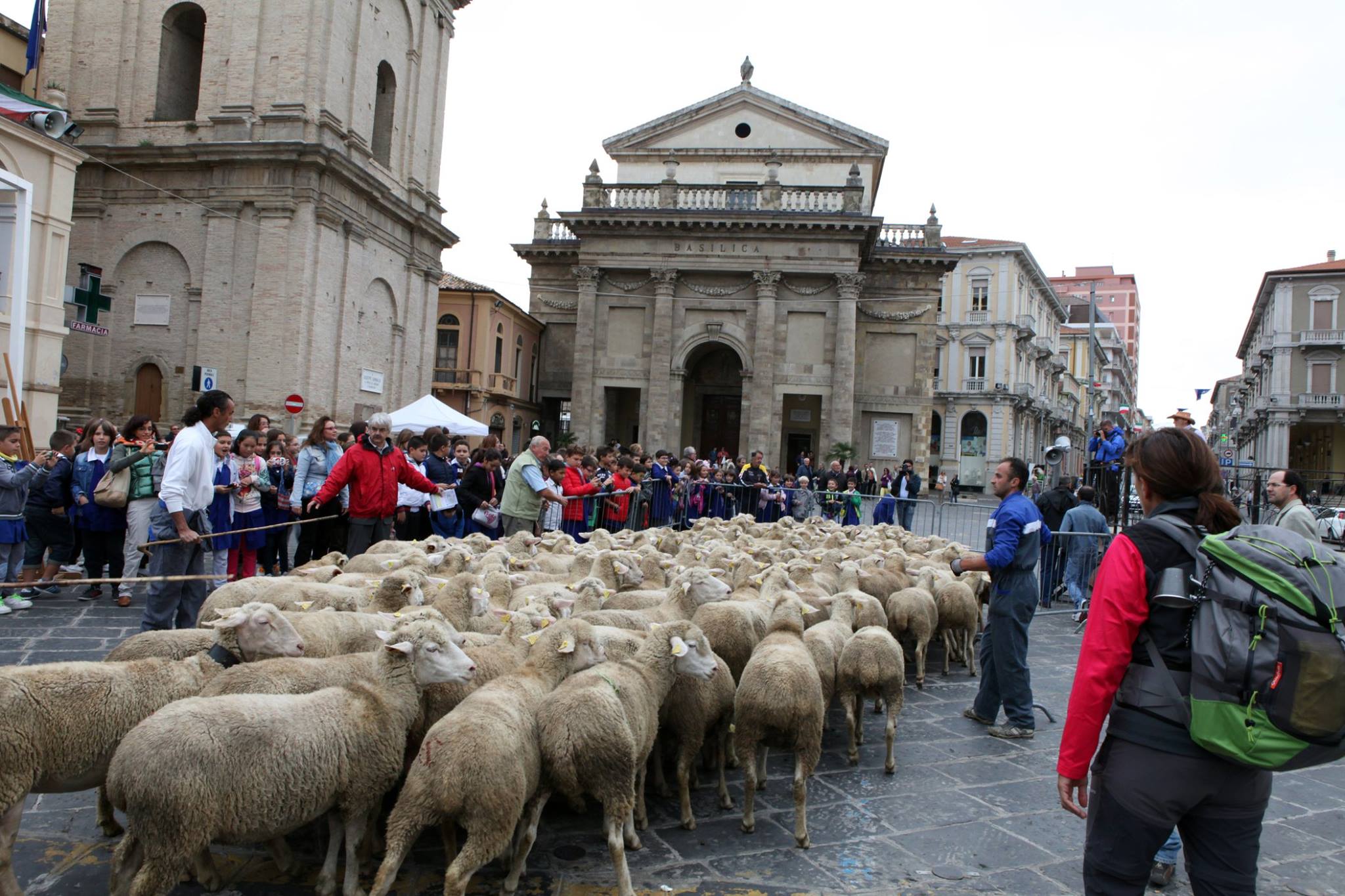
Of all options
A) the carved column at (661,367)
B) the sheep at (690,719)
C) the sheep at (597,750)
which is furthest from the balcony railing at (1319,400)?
the sheep at (597,750)

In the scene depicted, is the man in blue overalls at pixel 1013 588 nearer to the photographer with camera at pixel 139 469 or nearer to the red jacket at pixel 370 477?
the red jacket at pixel 370 477

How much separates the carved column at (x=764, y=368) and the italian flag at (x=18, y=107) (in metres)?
24.6

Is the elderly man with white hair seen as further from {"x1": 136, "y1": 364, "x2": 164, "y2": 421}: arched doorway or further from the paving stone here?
{"x1": 136, "y1": 364, "x2": 164, "y2": 421}: arched doorway

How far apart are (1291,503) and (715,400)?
33.4 meters

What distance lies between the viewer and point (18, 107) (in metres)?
15.3

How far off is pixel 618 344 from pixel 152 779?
33900 millimetres

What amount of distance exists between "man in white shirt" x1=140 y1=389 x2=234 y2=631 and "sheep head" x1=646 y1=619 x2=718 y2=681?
11.9 ft

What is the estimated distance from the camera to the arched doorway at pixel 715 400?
40.0 meters

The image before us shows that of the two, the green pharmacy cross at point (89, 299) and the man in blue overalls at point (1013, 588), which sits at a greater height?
the green pharmacy cross at point (89, 299)

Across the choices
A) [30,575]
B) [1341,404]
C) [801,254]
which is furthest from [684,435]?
[1341,404]

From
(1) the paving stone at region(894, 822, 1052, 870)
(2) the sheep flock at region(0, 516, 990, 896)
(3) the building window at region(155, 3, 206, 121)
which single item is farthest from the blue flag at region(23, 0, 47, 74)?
(1) the paving stone at region(894, 822, 1052, 870)

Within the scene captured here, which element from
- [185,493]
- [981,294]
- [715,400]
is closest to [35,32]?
[185,493]

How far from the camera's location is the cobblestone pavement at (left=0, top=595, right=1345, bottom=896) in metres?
3.94

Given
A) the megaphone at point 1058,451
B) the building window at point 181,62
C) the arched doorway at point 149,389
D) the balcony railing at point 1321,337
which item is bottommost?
the megaphone at point 1058,451
